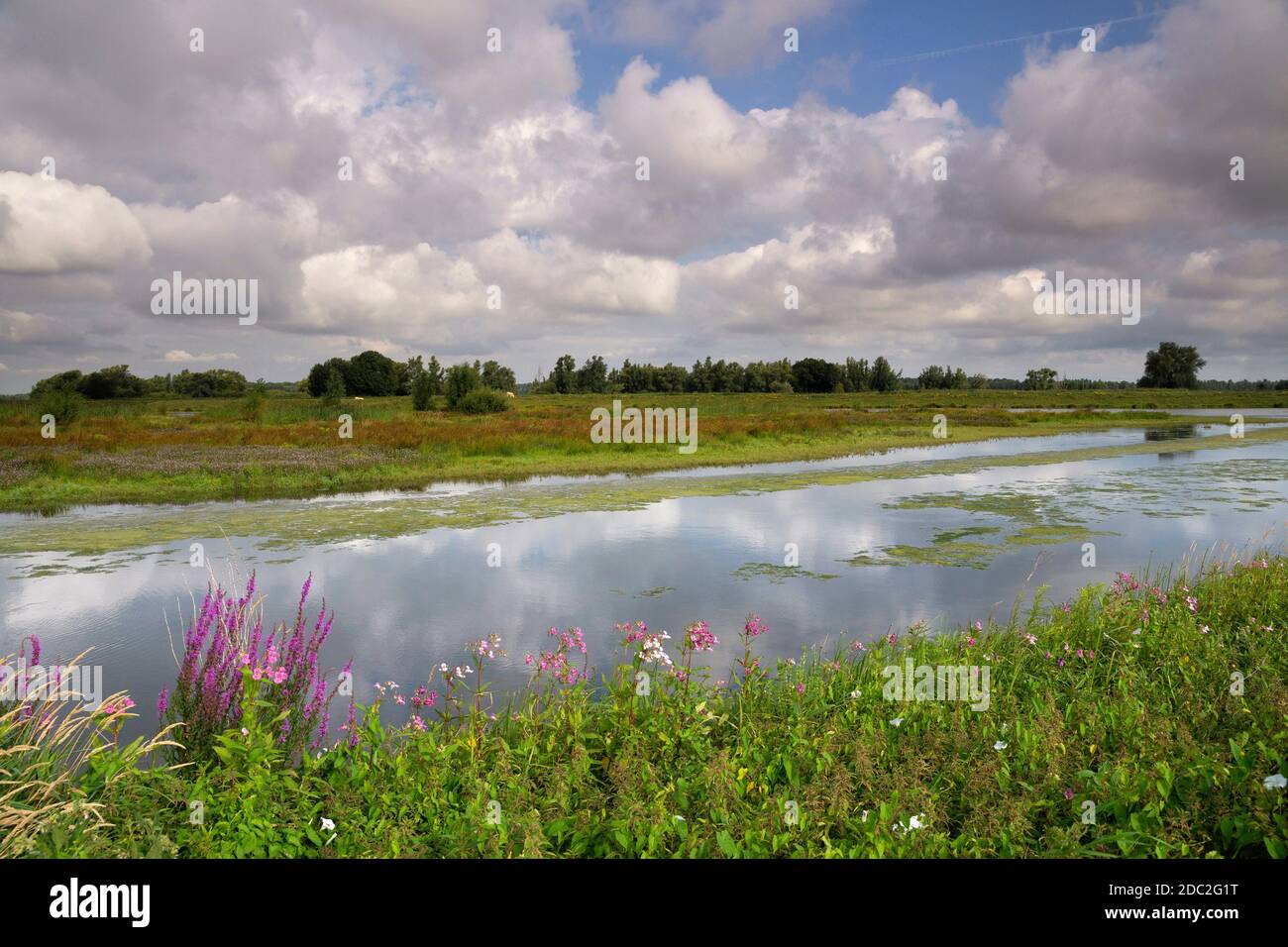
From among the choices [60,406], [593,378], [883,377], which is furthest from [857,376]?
[60,406]

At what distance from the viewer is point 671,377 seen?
A: 132m

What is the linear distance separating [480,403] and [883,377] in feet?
327

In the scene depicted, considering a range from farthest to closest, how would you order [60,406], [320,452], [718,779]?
[60,406], [320,452], [718,779]

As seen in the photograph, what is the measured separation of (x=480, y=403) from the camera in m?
57.2

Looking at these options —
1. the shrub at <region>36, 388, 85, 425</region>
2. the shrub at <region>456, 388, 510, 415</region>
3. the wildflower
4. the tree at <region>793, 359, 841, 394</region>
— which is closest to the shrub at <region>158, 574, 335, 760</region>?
the wildflower

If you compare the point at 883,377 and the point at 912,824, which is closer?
the point at 912,824

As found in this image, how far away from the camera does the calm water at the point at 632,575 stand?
9547 mm

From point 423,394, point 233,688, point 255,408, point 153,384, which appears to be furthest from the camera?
point 153,384

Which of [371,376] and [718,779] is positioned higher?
[371,376]

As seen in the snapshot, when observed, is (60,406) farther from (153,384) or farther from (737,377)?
(737,377)

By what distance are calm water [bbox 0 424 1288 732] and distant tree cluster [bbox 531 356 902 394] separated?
4040 inches

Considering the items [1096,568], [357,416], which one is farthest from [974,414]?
A: [1096,568]
